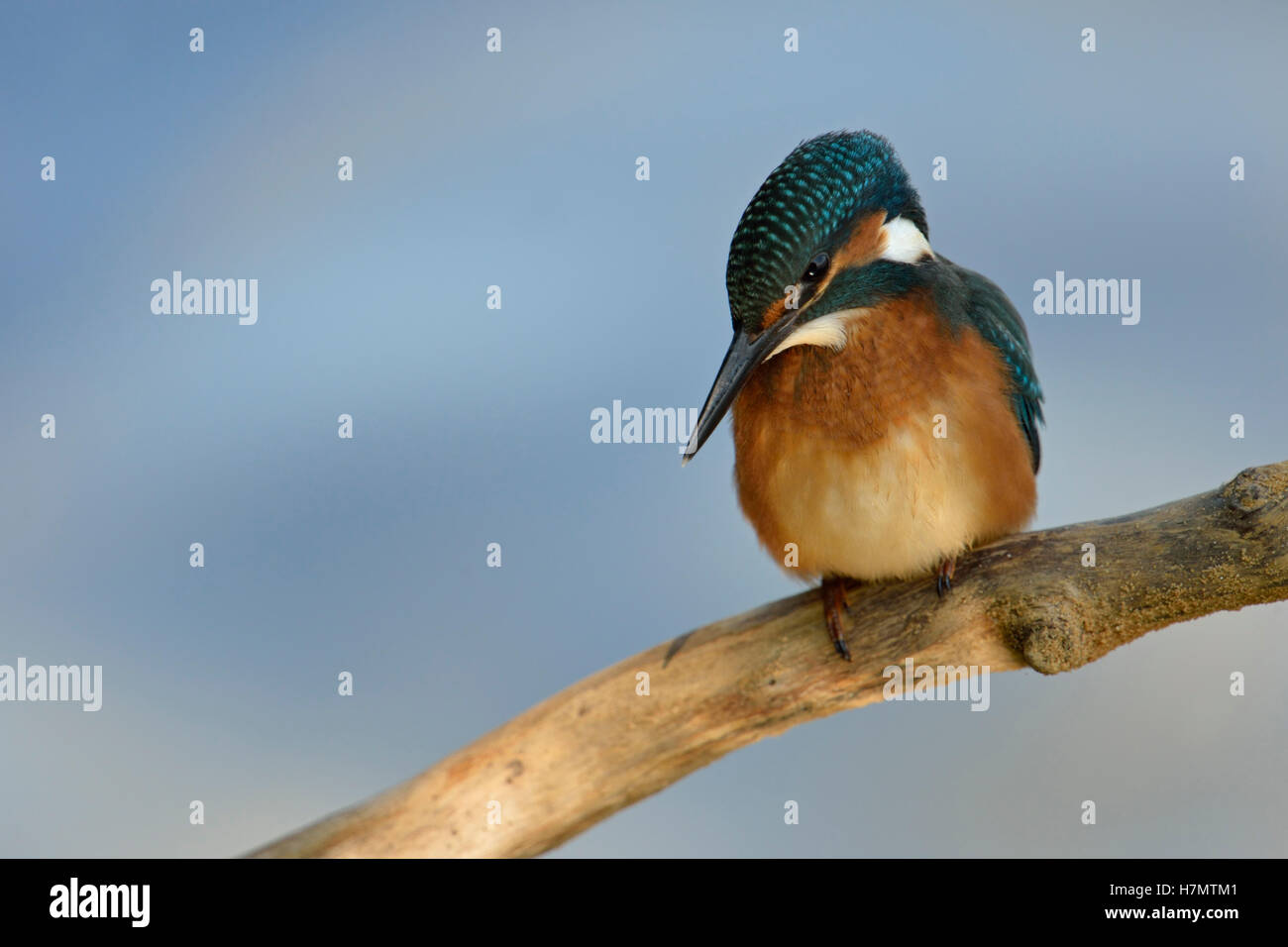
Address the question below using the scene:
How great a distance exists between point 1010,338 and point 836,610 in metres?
0.83

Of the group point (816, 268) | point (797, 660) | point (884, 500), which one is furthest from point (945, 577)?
point (816, 268)

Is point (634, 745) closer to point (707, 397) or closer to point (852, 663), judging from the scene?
point (852, 663)

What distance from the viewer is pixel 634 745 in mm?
2701

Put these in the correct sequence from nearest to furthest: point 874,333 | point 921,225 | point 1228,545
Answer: point 1228,545
point 874,333
point 921,225

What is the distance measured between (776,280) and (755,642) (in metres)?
0.86

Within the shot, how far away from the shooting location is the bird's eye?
8.50ft

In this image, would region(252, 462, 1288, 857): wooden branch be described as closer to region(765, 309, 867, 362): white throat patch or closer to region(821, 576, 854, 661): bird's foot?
region(821, 576, 854, 661): bird's foot

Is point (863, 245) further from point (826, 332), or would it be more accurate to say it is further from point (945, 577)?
point (945, 577)

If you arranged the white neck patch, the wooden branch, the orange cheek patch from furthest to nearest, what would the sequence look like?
the white neck patch → the orange cheek patch → the wooden branch

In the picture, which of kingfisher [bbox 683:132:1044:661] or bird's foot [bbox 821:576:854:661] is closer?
kingfisher [bbox 683:132:1044:661]

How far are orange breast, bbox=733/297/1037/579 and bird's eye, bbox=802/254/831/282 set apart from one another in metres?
0.14

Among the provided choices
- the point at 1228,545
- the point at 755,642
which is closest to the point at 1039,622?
the point at 1228,545

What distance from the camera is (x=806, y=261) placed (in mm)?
2574

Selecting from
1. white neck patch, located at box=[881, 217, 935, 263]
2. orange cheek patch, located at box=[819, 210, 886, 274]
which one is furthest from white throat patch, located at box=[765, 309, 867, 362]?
white neck patch, located at box=[881, 217, 935, 263]
